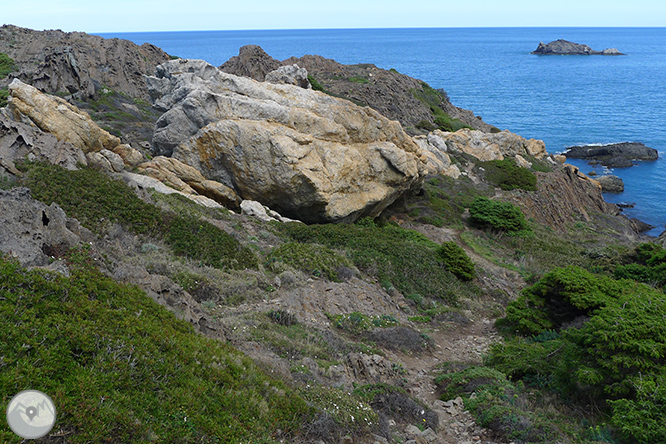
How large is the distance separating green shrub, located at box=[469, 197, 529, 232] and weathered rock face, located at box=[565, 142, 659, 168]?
41.9 m

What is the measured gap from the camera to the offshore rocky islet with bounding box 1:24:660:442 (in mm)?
9750

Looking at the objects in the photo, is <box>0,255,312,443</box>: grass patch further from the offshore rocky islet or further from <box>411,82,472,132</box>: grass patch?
<box>411,82,472,132</box>: grass patch

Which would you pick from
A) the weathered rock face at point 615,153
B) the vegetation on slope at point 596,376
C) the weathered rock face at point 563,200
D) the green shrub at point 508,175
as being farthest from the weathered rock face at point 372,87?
the vegetation on slope at point 596,376

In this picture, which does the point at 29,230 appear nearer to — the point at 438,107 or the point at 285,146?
the point at 285,146

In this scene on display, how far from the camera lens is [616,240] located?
115 feet

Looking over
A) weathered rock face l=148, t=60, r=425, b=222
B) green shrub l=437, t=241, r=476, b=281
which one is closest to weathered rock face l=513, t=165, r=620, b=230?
green shrub l=437, t=241, r=476, b=281

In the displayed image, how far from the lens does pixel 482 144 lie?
5084cm

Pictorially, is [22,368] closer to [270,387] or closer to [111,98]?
[270,387]

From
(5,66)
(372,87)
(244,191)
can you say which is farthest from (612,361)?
(5,66)

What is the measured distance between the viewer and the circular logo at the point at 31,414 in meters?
4.52

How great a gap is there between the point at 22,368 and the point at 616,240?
1565 inches

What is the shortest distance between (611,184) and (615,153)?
1515 cm

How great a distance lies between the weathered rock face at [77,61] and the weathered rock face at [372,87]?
14.5 metres

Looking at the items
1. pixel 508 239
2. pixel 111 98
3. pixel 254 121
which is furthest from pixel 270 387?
pixel 111 98
